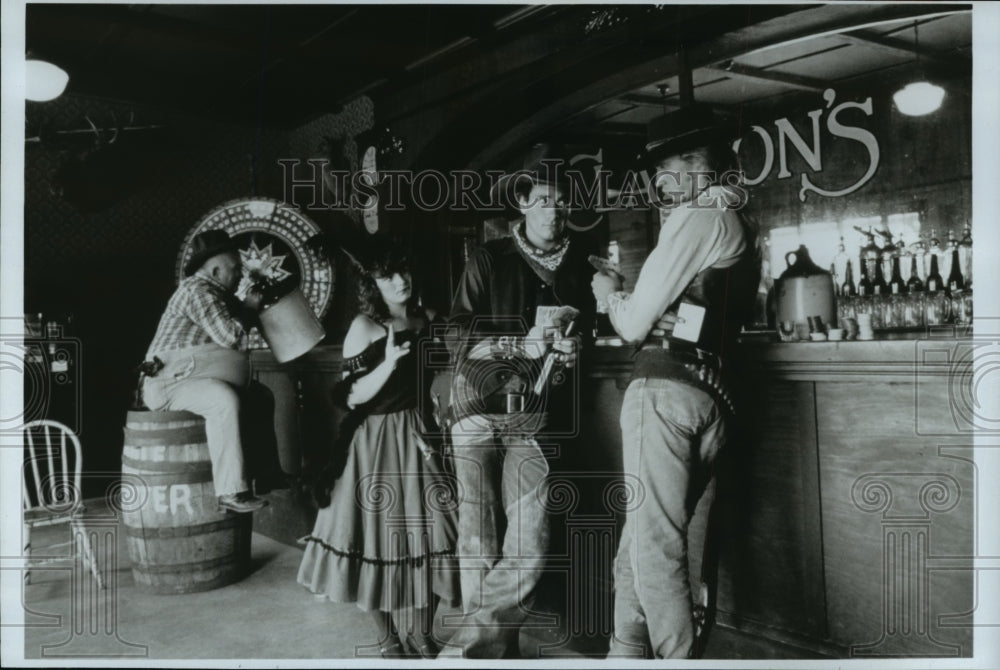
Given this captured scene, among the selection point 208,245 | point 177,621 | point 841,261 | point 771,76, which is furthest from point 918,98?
point 177,621

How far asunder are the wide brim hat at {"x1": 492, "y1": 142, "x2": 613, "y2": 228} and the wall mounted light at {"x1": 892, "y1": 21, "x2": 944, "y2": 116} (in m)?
1.08

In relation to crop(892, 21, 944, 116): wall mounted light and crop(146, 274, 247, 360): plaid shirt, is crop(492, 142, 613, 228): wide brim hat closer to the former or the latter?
crop(892, 21, 944, 116): wall mounted light

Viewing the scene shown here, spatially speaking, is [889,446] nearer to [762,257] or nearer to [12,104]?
[762,257]

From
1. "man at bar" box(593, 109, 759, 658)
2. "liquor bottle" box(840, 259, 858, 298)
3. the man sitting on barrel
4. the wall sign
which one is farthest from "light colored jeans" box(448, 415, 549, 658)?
the wall sign

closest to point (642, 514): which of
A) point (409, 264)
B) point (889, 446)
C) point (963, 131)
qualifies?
point (889, 446)

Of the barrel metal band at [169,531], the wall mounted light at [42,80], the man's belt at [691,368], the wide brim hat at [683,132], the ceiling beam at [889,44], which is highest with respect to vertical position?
the wall mounted light at [42,80]

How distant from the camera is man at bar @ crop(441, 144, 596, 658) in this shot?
2.75m

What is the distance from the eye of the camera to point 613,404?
8.93ft

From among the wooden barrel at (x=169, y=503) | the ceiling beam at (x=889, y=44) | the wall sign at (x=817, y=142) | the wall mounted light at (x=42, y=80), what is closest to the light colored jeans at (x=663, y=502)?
the wall sign at (x=817, y=142)

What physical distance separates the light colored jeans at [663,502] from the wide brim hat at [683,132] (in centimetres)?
86

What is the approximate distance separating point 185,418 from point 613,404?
1.76 m

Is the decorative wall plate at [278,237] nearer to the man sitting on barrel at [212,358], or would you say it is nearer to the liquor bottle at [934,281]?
the man sitting on barrel at [212,358]

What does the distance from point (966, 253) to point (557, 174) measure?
4.89ft

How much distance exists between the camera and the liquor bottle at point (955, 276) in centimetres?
253
